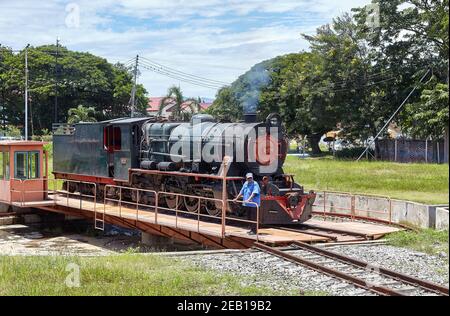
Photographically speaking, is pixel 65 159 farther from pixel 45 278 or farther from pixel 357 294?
pixel 357 294

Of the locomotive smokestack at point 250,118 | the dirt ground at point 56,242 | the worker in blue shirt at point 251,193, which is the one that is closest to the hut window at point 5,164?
the dirt ground at point 56,242

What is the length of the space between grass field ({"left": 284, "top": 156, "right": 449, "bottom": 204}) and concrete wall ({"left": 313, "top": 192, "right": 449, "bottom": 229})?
2.44 m

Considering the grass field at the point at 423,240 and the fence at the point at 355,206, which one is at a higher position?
the fence at the point at 355,206

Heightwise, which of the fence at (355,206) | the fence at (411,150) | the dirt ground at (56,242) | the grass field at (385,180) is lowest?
the dirt ground at (56,242)

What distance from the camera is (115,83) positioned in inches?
2477

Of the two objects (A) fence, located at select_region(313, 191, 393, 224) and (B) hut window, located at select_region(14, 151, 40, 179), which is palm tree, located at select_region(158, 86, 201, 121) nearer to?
(B) hut window, located at select_region(14, 151, 40, 179)

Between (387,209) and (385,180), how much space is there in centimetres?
852

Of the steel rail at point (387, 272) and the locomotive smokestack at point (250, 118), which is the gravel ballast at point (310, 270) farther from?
the locomotive smokestack at point (250, 118)

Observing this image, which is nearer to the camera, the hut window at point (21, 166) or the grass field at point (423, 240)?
the grass field at point (423, 240)

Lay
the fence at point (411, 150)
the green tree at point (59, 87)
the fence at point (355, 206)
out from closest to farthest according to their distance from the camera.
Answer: the fence at point (355, 206) < the fence at point (411, 150) < the green tree at point (59, 87)

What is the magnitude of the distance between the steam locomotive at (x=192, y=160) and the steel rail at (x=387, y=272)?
109 inches

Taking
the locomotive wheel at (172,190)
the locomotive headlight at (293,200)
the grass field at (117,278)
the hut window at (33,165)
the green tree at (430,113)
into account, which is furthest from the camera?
the green tree at (430,113)

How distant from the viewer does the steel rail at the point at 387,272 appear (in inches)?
370
